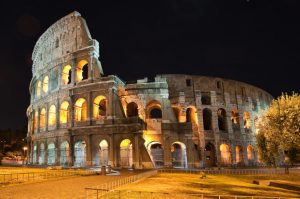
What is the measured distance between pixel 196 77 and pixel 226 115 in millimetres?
6858

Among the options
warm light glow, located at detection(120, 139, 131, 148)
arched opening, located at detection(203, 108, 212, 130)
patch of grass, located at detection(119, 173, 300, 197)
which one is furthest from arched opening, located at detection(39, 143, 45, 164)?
patch of grass, located at detection(119, 173, 300, 197)

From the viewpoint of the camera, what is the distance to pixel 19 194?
12.9m

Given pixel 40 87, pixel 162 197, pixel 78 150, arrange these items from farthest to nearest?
pixel 40 87, pixel 78 150, pixel 162 197

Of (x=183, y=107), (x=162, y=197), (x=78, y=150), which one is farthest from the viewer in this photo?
(x=183, y=107)

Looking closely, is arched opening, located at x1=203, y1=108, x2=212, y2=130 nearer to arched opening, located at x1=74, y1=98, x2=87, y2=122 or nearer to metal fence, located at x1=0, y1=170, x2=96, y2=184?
arched opening, located at x1=74, y1=98, x2=87, y2=122

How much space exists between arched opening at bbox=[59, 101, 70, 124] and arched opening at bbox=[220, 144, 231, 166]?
21.7m

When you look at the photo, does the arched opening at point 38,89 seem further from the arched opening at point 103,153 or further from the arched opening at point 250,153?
the arched opening at point 250,153

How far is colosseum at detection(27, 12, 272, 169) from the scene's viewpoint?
3192 cm

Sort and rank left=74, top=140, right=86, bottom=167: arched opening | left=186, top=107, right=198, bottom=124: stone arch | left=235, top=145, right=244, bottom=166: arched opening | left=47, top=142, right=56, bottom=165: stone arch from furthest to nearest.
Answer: left=235, top=145, right=244, bottom=166: arched opening → left=186, top=107, right=198, bottom=124: stone arch → left=47, top=142, right=56, bottom=165: stone arch → left=74, top=140, right=86, bottom=167: arched opening

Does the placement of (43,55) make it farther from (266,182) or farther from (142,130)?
(266,182)

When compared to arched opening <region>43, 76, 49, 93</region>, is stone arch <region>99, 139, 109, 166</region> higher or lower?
lower

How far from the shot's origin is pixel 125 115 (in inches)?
1280

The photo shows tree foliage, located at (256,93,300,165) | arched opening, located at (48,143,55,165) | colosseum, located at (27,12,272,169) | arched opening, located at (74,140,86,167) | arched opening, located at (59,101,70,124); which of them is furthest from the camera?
arched opening, located at (48,143,55,165)

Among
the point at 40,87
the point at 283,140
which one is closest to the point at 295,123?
the point at 283,140
